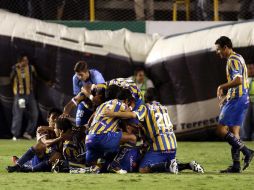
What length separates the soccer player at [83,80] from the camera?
13.8 meters

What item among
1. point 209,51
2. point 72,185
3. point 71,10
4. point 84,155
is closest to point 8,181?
point 72,185

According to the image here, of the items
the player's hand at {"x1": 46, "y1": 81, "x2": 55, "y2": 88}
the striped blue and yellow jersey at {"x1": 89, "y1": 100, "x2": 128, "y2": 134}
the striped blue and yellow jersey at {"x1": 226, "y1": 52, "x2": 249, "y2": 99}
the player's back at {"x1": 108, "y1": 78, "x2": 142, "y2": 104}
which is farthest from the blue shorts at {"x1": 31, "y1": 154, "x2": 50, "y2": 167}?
the player's hand at {"x1": 46, "y1": 81, "x2": 55, "y2": 88}

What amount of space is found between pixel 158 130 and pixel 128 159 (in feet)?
1.70

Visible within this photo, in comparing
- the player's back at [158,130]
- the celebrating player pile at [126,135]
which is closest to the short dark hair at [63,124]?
the celebrating player pile at [126,135]

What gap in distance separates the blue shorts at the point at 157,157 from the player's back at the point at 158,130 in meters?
0.05

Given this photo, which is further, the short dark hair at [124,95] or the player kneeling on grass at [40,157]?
the player kneeling on grass at [40,157]

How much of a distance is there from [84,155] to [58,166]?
399 mm

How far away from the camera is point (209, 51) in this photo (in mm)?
19203

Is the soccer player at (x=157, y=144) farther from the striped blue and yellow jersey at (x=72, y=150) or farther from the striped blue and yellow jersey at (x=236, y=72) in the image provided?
the striped blue and yellow jersey at (x=236, y=72)

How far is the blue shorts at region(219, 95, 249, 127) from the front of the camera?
12469 mm

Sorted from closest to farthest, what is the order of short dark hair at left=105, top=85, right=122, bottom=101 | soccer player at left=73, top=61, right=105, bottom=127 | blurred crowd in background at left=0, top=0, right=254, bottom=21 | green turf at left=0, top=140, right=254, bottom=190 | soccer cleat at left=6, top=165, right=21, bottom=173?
green turf at left=0, top=140, right=254, bottom=190
short dark hair at left=105, top=85, right=122, bottom=101
soccer cleat at left=6, top=165, right=21, bottom=173
soccer player at left=73, top=61, right=105, bottom=127
blurred crowd in background at left=0, top=0, right=254, bottom=21

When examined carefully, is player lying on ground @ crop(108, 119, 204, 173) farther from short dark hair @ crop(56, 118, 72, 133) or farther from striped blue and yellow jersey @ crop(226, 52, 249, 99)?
striped blue and yellow jersey @ crop(226, 52, 249, 99)

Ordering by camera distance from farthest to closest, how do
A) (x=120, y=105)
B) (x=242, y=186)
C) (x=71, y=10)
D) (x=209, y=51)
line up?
(x=71, y=10) → (x=209, y=51) → (x=120, y=105) → (x=242, y=186)

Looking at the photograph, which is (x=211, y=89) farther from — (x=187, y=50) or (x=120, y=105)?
(x=120, y=105)
